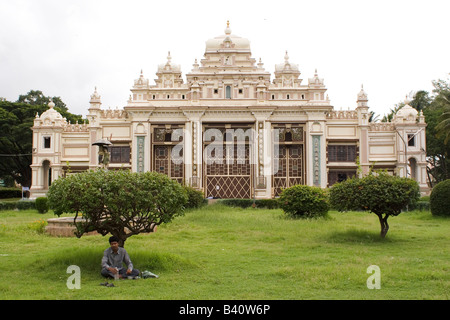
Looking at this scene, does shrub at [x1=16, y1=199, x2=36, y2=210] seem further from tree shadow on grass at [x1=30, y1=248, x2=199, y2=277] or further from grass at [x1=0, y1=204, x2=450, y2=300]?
tree shadow on grass at [x1=30, y1=248, x2=199, y2=277]

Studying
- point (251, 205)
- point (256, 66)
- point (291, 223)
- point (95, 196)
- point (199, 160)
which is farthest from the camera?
point (256, 66)

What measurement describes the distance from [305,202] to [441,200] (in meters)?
7.00

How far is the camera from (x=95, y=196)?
11.3 metres

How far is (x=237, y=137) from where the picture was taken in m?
37.9

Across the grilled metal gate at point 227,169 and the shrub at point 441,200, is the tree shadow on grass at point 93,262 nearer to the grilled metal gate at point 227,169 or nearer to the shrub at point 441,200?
the shrub at point 441,200

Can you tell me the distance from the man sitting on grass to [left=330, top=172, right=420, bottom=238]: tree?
8805 mm

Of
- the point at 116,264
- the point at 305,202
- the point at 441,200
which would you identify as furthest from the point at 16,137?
the point at 116,264

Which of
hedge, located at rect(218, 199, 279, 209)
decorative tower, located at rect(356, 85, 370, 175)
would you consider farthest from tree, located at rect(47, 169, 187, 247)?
decorative tower, located at rect(356, 85, 370, 175)

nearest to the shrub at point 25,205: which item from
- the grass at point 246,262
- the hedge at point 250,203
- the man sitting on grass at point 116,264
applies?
the grass at point 246,262

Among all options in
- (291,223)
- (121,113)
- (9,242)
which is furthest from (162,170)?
(9,242)

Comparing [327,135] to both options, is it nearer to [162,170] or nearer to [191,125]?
[191,125]

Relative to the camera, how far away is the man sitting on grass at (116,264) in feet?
33.3

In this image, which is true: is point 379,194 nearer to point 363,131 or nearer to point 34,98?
point 363,131

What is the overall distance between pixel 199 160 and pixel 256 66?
992cm
